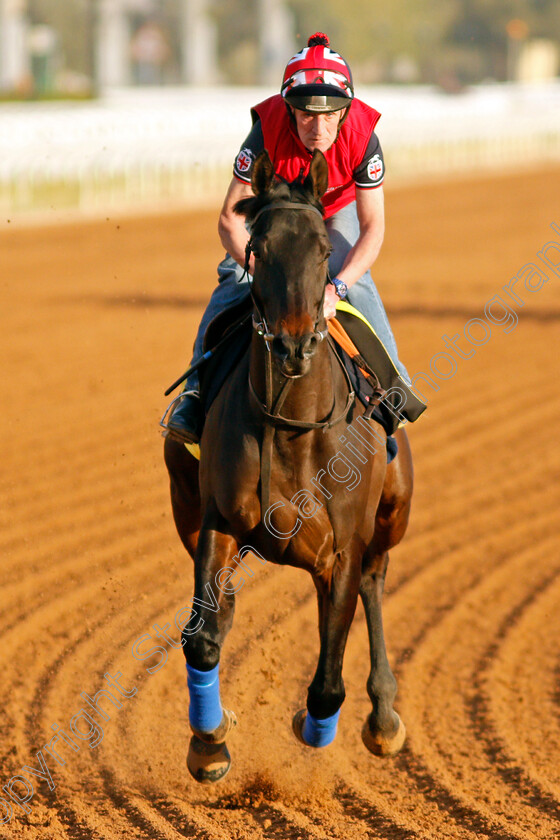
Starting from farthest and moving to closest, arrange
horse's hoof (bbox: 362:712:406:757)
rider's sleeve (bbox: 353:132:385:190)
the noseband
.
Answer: horse's hoof (bbox: 362:712:406:757) < rider's sleeve (bbox: 353:132:385:190) < the noseband

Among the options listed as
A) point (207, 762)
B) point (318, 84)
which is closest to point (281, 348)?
point (318, 84)

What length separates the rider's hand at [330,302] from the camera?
4.10m

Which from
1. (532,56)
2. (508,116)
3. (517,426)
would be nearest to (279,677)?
(517,426)

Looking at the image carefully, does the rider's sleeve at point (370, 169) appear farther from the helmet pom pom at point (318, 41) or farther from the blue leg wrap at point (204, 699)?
the blue leg wrap at point (204, 699)

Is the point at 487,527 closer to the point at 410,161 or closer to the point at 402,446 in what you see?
the point at 402,446

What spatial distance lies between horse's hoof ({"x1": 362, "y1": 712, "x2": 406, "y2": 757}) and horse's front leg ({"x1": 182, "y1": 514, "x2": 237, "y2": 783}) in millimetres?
779

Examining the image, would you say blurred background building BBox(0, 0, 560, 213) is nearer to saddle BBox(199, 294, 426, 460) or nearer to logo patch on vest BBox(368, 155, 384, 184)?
logo patch on vest BBox(368, 155, 384, 184)

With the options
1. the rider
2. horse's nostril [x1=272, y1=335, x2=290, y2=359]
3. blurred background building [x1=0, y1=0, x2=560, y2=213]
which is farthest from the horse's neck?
blurred background building [x1=0, y1=0, x2=560, y2=213]

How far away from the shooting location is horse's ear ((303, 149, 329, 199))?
4.07 metres

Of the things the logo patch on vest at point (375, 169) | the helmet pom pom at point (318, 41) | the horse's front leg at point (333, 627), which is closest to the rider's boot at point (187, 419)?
the horse's front leg at point (333, 627)

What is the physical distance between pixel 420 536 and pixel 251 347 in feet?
13.5

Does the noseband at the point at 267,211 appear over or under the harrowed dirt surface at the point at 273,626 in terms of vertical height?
over

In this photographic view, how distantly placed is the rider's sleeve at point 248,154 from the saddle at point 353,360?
61cm

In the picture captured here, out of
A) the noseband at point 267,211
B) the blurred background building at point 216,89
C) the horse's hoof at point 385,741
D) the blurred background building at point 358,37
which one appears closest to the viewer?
the noseband at point 267,211
